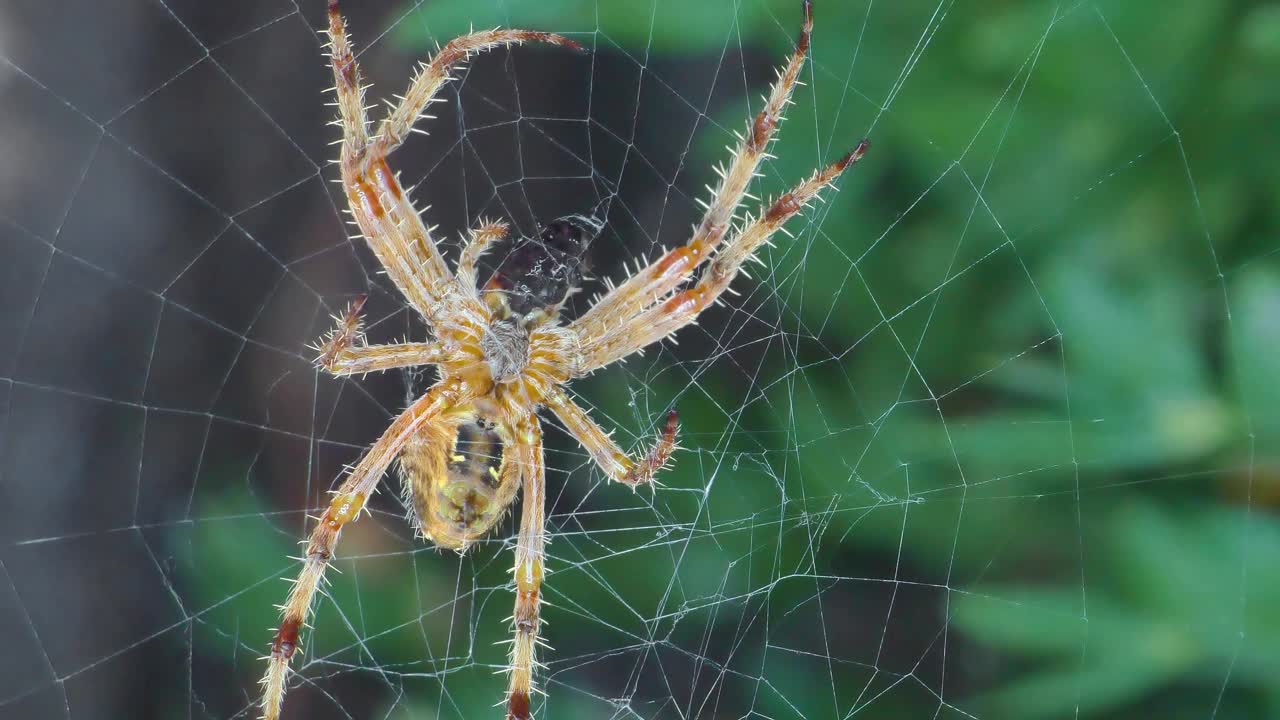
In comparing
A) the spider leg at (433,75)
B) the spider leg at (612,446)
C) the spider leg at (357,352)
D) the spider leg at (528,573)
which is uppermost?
the spider leg at (433,75)

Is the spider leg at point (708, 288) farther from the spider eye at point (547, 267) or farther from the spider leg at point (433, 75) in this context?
the spider leg at point (433, 75)

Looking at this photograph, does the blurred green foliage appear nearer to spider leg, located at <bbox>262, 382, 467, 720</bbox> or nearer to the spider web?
the spider web

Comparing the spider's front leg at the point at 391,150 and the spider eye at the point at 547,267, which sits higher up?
the spider's front leg at the point at 391,150

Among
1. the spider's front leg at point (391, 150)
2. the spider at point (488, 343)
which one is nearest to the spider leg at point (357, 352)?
the spider at point (488, 343)


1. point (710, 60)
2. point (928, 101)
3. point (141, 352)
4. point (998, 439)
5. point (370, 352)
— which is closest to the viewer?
point (998, 439)

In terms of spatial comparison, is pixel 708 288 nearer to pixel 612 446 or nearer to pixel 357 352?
pixel 612 446

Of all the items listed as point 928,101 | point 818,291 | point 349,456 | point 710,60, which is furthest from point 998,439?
point 349,456

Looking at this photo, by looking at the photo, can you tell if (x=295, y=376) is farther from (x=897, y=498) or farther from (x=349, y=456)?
(x=897, y=498)

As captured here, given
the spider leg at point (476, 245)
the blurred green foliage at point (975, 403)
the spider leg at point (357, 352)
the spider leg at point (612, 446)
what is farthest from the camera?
the spider leg at point (476, 245)

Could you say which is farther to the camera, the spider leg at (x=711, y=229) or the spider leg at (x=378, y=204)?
the spider leg at (x=378, y=204)

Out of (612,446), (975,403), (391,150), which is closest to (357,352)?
(391,150)
